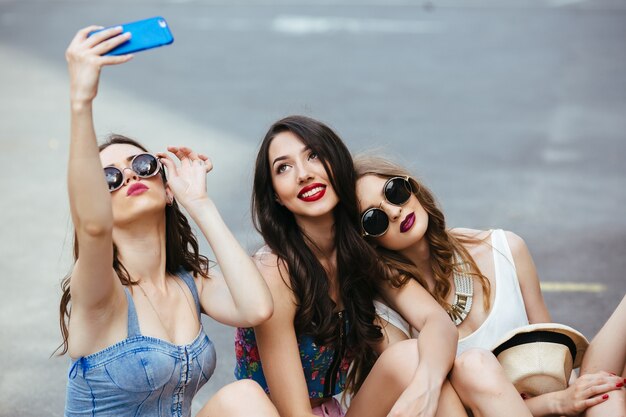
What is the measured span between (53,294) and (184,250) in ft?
8.95

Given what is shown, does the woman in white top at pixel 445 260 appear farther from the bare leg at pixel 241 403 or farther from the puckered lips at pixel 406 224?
the bare leg at pixel 241 403

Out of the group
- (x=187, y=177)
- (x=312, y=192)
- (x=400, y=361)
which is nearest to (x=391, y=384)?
(x=400, y=361)

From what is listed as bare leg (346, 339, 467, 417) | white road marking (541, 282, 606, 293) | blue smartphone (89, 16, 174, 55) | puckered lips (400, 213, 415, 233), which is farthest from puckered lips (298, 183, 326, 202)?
white road marking (541, 282, 606, 293)

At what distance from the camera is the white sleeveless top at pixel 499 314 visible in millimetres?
4309

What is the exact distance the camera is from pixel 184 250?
398 centimetres

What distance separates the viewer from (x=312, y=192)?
13.5 ft

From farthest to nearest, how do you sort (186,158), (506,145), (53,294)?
(506,145)
(53,294)
(186,158)

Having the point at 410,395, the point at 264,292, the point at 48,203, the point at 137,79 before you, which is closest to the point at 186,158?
the point at 264,292

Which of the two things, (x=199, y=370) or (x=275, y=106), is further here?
(x=275, y=106)

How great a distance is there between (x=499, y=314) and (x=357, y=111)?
Result: 6.31 meters

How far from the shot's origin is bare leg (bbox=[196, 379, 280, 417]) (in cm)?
356

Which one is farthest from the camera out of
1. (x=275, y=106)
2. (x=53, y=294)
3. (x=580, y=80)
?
(x=580, y=80)

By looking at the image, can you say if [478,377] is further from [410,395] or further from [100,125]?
[100,125]

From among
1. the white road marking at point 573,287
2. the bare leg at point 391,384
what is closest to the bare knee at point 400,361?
the bare leg at point 391,384
